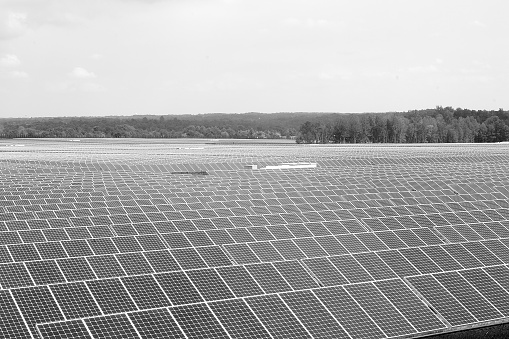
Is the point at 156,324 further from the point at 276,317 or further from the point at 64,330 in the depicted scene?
the point at 276,317

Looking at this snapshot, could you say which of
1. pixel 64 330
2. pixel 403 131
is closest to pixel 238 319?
pixel 64 330

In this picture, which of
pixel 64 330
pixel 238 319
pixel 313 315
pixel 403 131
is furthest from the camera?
pixel 403 131

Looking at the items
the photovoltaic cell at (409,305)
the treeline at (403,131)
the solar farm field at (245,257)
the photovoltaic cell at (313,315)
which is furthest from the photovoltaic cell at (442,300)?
the treeline at (403,131)

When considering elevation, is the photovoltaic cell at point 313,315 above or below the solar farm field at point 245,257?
below

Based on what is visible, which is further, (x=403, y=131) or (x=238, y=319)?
(x=403, y=131)

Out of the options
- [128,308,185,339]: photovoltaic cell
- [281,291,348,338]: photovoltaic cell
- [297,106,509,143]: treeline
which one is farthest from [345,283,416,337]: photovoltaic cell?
[297,106,509,143]: treeline

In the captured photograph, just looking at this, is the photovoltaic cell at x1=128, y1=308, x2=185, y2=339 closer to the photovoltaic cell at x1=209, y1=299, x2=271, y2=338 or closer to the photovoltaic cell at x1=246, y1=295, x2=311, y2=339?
the photovoltaic cell at x1=209, y1=299, x2=271, y2=338

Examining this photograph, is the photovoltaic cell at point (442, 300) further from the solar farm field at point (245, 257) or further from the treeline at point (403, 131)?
the treeline at point (403, 131)

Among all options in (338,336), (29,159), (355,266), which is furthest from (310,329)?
(29,159)

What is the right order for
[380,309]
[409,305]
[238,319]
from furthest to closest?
[409,305] < [380,309] < [238,319]
